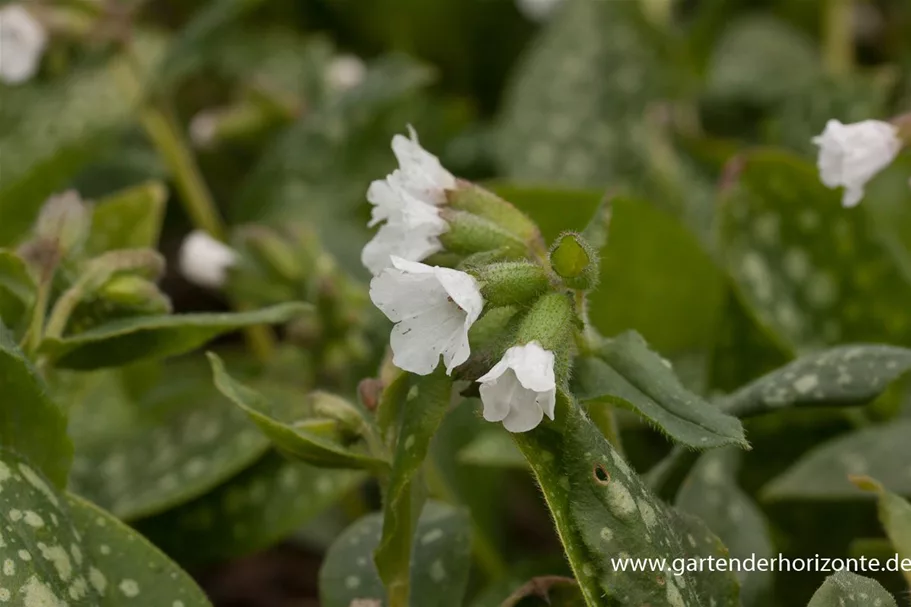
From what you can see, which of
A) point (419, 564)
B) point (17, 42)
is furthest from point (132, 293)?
point (17, 42)

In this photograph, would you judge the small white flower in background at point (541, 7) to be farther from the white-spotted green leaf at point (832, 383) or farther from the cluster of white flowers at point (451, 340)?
the cluster of white flowers at point (451, 340)

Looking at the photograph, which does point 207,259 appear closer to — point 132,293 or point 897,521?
point 132,293

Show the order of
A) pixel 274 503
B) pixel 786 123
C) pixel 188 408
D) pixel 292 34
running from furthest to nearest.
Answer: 1. pixel 292 34
2. pixel 786 123
3. pixel 188 408
4. pixel 274 503

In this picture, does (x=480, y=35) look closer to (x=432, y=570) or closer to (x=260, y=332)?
(x=260, y=332)

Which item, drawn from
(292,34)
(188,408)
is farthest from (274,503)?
(292,34)

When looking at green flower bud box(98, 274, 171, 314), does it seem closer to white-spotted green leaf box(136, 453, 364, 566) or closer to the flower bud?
the flower bud

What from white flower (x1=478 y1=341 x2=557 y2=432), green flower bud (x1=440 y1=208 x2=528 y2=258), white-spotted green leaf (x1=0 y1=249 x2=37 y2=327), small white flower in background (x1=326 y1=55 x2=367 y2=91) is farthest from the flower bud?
small white flower in background (x1=326 y1=55 x2=367 y2=91)
